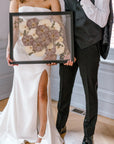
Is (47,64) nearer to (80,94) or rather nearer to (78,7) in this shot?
(78,7)

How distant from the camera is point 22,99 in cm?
234

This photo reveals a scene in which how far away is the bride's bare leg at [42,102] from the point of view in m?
2.23

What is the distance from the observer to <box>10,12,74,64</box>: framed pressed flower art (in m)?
1.99

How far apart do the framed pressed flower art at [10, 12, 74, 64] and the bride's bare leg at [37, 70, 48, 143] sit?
0.80 ft

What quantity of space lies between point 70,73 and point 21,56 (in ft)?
1.80

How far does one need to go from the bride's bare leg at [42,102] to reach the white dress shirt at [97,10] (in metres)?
0.65

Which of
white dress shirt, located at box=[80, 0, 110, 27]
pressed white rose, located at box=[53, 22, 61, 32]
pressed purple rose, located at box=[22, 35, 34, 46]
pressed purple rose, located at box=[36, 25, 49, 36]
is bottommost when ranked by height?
pressed purple rose, located at box=[22, 35, 34, 46]

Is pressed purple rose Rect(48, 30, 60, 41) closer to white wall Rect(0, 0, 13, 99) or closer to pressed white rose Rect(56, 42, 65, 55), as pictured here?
pressed white rose Rect(56, 42, 65, 55)

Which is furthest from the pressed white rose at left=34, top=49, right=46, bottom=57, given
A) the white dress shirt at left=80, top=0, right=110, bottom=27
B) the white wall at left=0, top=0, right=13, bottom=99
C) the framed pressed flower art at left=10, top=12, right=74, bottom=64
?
the white wall at left=0, top=0, right=13, bottom=99

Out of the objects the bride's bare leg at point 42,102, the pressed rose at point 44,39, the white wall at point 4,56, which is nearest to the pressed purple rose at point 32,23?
the pressed rose at point 44,39

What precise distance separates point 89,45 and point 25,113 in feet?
2.89

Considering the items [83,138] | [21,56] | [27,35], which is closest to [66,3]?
[27,35]

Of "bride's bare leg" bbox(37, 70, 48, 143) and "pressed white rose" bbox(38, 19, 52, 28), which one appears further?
"bride's bare leg" bbox(37, 70, 48, 143)

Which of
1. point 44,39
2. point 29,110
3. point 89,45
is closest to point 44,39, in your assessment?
point 44,39
